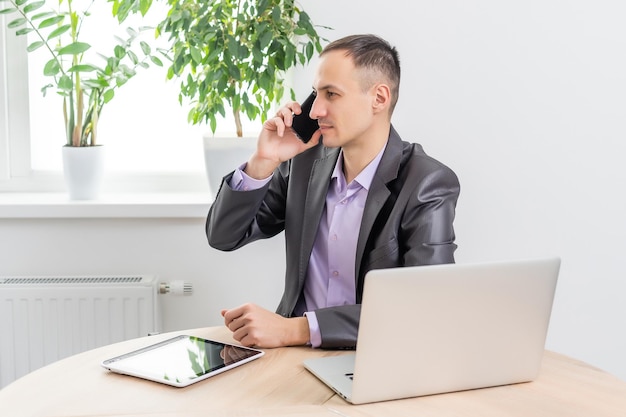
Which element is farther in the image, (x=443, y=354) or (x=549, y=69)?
(x=549, y=69)

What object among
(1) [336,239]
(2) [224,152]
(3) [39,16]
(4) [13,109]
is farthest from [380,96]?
(4) [13,109]

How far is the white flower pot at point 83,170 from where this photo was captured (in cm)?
282

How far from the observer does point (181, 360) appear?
155 centimetres

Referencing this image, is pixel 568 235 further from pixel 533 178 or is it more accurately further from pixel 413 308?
pixel 413 308

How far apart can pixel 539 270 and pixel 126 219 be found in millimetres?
1718

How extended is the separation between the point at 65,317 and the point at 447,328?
65.7 inches

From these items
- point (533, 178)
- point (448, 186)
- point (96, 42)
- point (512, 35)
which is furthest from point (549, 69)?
point (96, 42)

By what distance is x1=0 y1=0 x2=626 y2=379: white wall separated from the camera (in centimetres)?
282

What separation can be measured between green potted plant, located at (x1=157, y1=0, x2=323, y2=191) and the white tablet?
1.12 meters

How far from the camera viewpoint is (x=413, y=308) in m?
1.35

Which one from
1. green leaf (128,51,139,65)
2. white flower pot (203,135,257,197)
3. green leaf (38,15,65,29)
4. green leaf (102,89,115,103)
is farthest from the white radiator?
green leaf (38,15,65,29)

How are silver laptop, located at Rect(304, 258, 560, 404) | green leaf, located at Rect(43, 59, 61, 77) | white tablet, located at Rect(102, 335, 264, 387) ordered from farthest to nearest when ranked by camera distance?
green leaf, located at Rect(43, 59, 61, 77), white tablet, located at Rect(102, 335, 264, 387), silver laptop, located at Rect(304, 258, 560, 404)

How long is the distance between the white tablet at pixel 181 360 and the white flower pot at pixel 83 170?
1313 millimetres

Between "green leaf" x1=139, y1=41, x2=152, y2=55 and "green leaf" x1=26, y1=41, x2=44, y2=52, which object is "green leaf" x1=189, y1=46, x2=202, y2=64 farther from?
"green leaf" x1=26, y1=41, x2=44, y2=52
